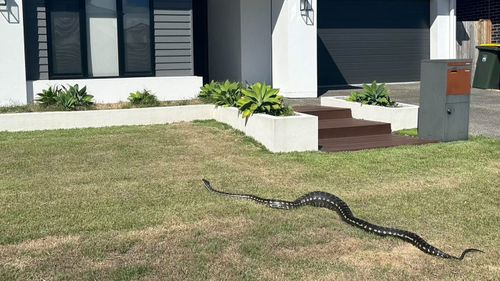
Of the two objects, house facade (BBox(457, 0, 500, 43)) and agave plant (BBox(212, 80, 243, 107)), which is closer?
agave plant (BBox(212, 80, 243, 107))

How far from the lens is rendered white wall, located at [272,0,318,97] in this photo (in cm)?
1323

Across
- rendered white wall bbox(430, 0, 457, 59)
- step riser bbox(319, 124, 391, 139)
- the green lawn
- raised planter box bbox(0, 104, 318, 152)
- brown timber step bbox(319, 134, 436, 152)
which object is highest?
rendered white wall bbox(430, 0, 457, 59)

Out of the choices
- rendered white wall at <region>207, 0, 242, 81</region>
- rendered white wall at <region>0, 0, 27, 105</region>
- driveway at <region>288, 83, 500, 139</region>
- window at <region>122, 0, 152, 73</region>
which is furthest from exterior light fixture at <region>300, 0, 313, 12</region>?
rendered white wall at <region>0, 0, 27, 105</region>

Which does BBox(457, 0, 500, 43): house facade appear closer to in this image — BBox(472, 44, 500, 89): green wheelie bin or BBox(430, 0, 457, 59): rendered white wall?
BBox(430, 0, 457, 59): rendered white wall

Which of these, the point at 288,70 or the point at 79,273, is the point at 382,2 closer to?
the point at 288,70

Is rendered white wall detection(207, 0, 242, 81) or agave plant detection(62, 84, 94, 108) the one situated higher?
rendered white wall detection(207, 0, 242, 81)

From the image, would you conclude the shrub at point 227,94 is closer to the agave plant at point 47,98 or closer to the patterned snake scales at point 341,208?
the agave plant at point 47,98

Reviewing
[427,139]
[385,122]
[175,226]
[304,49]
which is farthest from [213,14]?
[175,226]

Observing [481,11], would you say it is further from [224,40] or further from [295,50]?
[224,40]

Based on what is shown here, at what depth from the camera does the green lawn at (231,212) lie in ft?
14.0

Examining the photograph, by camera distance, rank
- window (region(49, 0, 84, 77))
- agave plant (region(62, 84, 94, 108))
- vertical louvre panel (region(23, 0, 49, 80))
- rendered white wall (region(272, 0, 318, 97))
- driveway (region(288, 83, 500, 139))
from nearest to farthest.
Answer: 1. driveway (region(288, 83, 500, 139))
2. agave plant (region(62, 84, 94, 108))
3. vertical louvre panel (region(23, 0, 49, 80))
4. window (region(49, 0, 84, 77))
5. rendered white wall (region(272, 0, 318, 97))

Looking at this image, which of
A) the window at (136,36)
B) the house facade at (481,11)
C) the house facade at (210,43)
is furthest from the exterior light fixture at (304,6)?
the house facade at (481,11)

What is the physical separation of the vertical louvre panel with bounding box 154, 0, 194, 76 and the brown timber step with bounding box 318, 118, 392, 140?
146 inches

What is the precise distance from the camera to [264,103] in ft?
29.9
